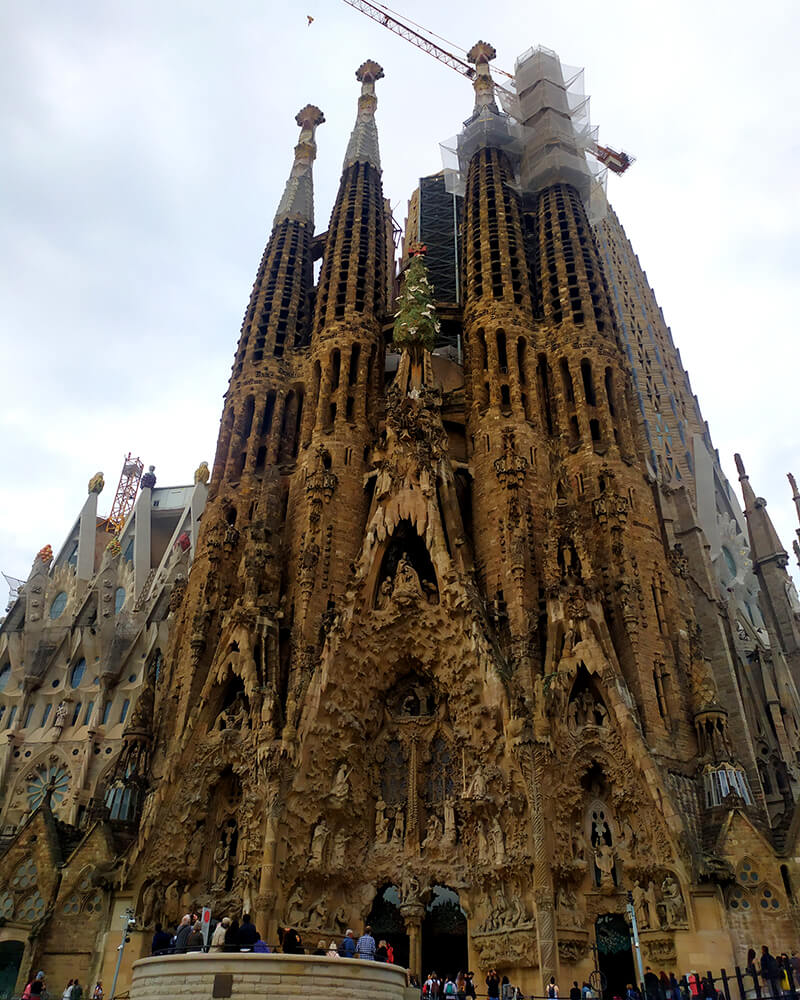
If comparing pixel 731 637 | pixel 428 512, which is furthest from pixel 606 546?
pixel 731 637

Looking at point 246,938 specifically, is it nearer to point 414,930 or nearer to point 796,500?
point 414,930

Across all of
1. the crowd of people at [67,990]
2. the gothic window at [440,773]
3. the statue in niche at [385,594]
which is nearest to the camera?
the crowd of people at [67,990]

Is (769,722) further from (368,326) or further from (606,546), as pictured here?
(368,326)

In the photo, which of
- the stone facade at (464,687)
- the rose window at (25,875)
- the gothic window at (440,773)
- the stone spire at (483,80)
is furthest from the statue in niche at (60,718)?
the stone spire at (483,80)

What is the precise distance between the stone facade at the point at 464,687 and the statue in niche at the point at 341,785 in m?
0.06

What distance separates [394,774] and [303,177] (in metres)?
30.6

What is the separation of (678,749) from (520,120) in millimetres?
32411

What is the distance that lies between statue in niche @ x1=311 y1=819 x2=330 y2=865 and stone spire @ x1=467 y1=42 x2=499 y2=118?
35.0m

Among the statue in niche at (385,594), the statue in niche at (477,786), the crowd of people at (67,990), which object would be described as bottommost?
the crowd of people at (67,990)

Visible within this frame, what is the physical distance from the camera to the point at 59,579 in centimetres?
3916

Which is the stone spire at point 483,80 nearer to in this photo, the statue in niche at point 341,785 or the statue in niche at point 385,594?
the statue in niche at point 385,594

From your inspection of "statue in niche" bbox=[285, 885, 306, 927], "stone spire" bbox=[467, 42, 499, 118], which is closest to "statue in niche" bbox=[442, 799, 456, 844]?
"statue in niche" bbox=[285, 885, 306, 927]

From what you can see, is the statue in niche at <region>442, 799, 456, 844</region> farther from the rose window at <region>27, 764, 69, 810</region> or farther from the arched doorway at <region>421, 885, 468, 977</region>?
the rose window at <region>27, 764, 69, 810</region>

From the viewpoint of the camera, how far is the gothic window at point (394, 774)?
22047 mm
